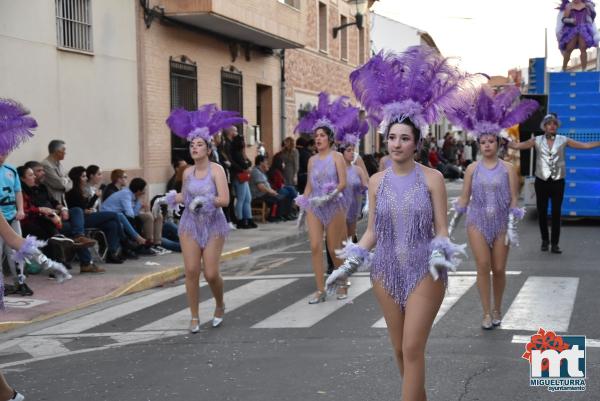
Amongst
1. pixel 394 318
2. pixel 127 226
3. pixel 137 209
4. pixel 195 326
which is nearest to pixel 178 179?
pixel 137 209

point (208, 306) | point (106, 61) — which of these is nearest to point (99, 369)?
point (208, 306)

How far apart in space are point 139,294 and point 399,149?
21.8 ft

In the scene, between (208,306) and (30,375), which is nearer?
(30,375)

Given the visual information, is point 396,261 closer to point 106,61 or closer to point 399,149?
point 399,149

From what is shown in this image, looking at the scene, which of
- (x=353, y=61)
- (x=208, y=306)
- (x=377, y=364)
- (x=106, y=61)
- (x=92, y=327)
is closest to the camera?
(x=377, y=364)

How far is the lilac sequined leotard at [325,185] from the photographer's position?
32.1ft

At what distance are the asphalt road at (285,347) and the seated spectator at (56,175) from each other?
2492 millimetres

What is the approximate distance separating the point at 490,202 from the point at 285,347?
7.53ft

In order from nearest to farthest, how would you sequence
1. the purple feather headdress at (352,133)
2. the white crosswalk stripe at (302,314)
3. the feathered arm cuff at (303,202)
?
the white crosswalk stripe at (302,314), the feathered arm cuff at (303,202), the purple feather headdress at (352,133)

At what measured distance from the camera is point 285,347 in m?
7.42

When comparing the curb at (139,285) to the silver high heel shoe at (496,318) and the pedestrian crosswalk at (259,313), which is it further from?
the silver high heel shoe at (496,318)

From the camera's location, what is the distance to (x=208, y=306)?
9.76 m

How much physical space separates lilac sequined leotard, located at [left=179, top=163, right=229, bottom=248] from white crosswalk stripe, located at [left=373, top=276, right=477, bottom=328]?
1787 millimetres

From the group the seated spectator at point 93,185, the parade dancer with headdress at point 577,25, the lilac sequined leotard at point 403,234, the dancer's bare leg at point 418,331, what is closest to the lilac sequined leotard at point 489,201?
the lilac sequined leotard at point 403,234
